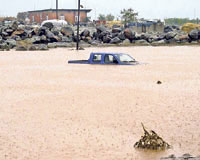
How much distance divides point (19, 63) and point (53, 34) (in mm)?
25200

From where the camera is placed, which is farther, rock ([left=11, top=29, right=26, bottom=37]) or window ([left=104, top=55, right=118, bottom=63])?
rock ([left=11, top=29, right=26, bottom=37])

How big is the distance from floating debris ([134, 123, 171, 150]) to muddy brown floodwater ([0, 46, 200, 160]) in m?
0.19

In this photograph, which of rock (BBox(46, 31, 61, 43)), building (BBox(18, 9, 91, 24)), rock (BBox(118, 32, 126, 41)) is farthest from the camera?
building (BBox(18, 9, 91, 24))

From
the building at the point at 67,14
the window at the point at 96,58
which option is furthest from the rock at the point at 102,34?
the building at the point at 67,14

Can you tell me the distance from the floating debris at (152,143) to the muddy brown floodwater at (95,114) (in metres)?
0.19

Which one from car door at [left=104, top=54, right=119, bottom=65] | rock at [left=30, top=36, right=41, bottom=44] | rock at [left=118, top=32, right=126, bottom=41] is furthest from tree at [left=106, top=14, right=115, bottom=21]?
car door at [left=104, top=54, right=119, bottom=65]

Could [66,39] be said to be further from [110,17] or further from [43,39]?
[110,17]

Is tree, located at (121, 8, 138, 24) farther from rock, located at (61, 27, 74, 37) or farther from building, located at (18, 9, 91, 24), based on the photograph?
rock, located at (61, 27, 74, 37)

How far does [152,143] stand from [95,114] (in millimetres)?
4056

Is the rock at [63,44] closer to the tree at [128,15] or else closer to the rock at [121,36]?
the rock at [121,36]

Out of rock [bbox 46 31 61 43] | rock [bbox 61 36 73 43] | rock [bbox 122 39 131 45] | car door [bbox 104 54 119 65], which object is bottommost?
rock [bbox 122 39 131 45]

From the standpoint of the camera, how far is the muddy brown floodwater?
10.2 m

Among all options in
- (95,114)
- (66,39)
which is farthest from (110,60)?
(66,39)

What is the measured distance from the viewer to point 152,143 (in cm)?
1000
